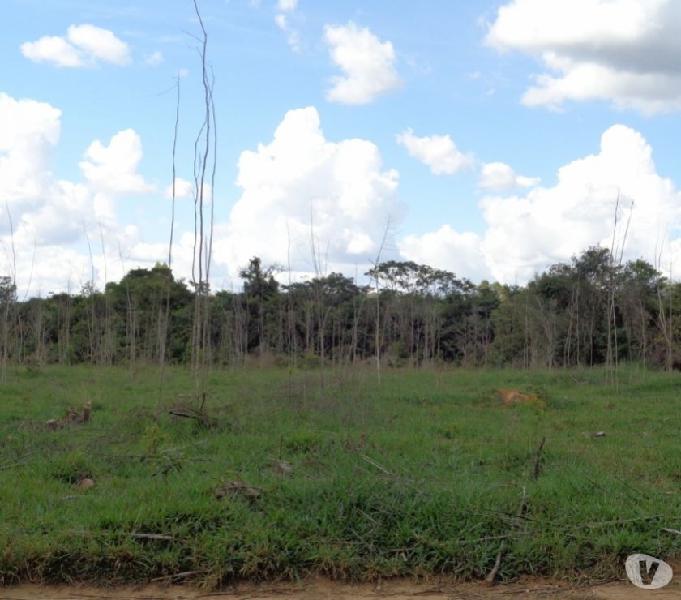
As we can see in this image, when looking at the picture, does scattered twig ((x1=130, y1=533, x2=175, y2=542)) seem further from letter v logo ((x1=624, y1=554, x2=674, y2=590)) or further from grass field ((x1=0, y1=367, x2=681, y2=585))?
letter v logo ((x1=624, y1=554, x2=674, y2=590))

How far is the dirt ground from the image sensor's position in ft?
11.6

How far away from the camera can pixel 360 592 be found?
11.9 ft

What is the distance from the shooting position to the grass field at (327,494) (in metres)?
3.78

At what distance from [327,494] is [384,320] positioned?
14.2m

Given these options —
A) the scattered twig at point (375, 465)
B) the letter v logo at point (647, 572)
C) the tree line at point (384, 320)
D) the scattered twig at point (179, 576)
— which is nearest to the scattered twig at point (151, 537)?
the scattered twig at point (179, 576)

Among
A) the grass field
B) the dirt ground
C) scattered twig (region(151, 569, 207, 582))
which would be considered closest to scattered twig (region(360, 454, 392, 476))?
the grass field

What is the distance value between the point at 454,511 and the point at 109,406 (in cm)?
584

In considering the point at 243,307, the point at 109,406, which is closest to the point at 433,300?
the point at 243,307

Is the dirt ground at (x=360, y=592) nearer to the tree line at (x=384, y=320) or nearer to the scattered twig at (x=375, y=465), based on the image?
the scattered twig at (x=375, y=465)

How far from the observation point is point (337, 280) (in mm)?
20625

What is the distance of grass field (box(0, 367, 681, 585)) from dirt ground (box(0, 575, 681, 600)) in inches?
3.4

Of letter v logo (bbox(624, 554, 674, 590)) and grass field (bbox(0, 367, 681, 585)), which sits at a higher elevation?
grass field (bbox(0, 367, 681, 585))

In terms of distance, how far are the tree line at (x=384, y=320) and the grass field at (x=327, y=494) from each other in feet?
32.6

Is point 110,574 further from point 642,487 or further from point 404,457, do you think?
point 642,487
